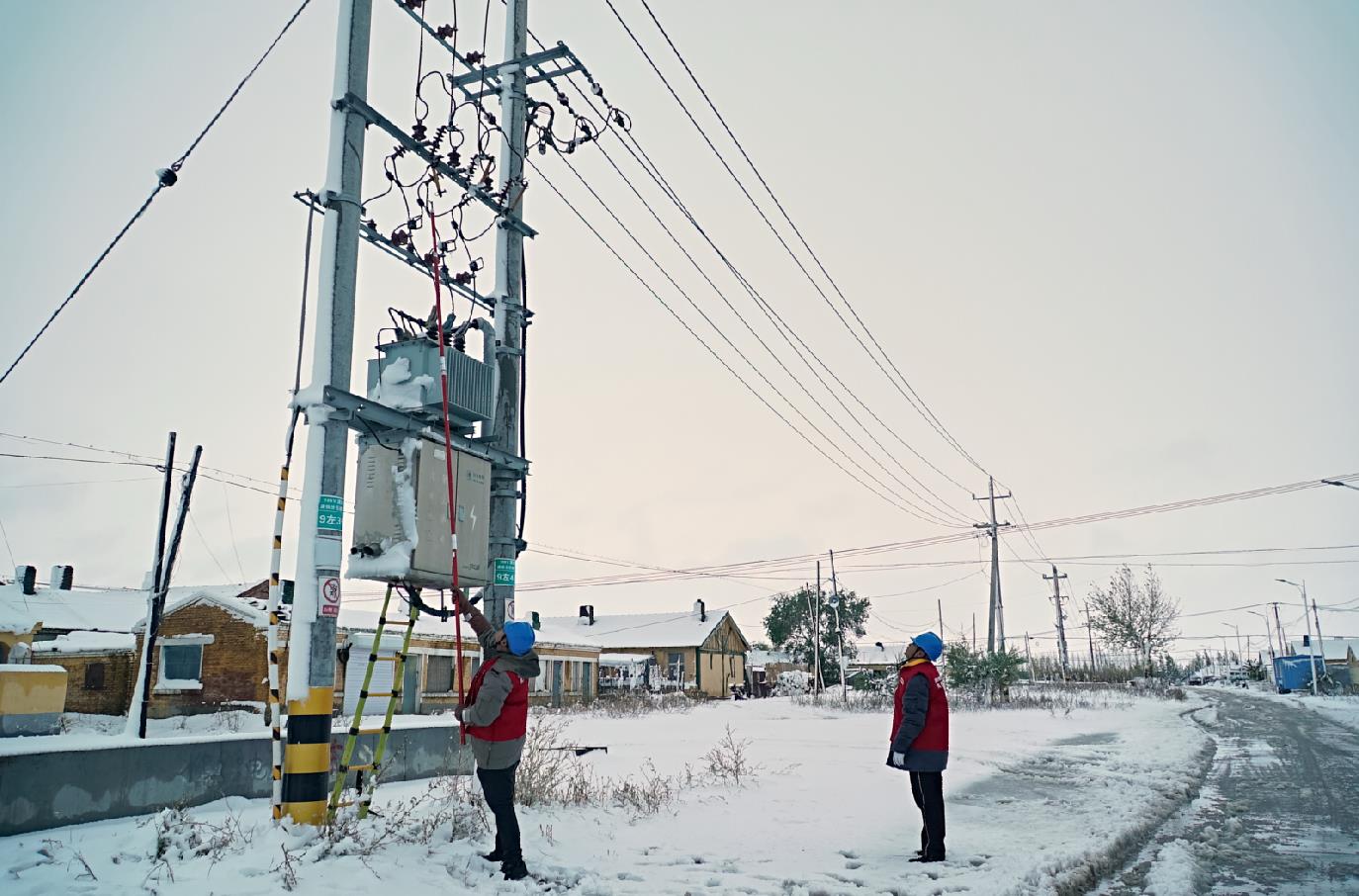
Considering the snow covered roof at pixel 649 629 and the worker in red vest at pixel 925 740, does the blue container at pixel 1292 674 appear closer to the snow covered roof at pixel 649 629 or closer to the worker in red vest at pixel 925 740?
the snow covered roof at pixel 649 629

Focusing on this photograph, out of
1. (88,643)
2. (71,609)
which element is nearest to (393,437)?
(88,643)

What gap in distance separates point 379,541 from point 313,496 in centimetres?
60

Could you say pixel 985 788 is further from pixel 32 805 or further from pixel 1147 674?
pixel 1147 674

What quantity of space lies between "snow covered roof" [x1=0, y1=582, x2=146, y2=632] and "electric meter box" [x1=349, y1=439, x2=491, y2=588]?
2892 cm

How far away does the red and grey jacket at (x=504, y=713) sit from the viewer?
6344 mm

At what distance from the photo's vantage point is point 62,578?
40531mm

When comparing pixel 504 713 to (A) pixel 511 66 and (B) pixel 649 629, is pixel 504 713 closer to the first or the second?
(A) pixel 511 66

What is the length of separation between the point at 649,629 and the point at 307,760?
2087 inches

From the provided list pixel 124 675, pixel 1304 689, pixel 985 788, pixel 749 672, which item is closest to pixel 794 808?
pixel 985 788

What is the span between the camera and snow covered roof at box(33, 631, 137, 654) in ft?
101

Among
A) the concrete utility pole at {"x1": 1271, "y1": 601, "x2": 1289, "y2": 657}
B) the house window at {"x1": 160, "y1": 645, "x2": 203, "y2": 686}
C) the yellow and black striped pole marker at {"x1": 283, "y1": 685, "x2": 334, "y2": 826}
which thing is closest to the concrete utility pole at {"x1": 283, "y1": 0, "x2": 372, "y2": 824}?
the yellow and black striped pole marker at {"x1": 283, "y1": 685, "x2": 334, "y2": 826}

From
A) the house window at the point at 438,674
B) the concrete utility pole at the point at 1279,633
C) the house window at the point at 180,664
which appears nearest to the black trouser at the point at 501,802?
the house window at the point at 180,664

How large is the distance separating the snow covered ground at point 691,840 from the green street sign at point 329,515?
2061mm

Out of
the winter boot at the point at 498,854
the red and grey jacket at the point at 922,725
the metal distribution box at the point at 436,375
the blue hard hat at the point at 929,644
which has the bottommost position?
the winter boot at the point at 498,854
